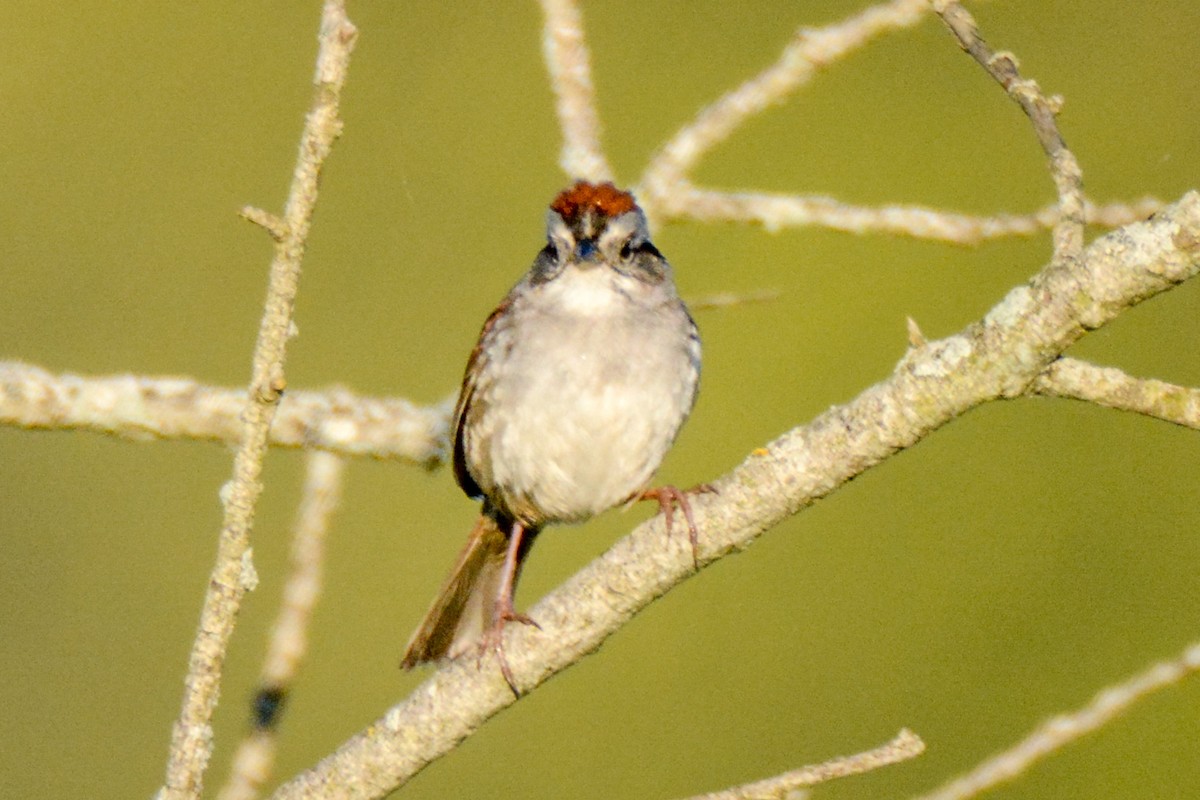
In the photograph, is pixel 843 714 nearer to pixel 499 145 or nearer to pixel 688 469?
pixel 688 469

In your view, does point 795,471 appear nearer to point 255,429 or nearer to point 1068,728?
point 1068,728

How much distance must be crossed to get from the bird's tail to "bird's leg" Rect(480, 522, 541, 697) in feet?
0.10

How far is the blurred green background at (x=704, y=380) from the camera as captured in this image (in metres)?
5.50

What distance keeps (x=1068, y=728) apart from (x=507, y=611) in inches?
47.1

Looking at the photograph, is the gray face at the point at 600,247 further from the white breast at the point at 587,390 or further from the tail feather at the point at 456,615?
the tail feather at the point at 456,615

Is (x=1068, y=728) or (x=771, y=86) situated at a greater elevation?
(x=771, y=86)

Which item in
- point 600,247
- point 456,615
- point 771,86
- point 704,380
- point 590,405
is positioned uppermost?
point 704,380

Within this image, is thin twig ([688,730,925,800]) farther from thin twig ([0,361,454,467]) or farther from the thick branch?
thin twig ([0,361,454,467])

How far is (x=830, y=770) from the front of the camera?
235cm

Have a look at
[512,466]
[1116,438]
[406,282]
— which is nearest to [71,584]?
[406,282]

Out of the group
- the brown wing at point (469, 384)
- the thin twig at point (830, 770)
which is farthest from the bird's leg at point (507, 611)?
the thin twig at point (830, 770)

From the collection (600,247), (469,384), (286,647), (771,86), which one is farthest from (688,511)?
(771,86)

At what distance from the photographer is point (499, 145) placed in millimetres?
6223

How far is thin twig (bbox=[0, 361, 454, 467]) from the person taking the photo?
11.9 feet
